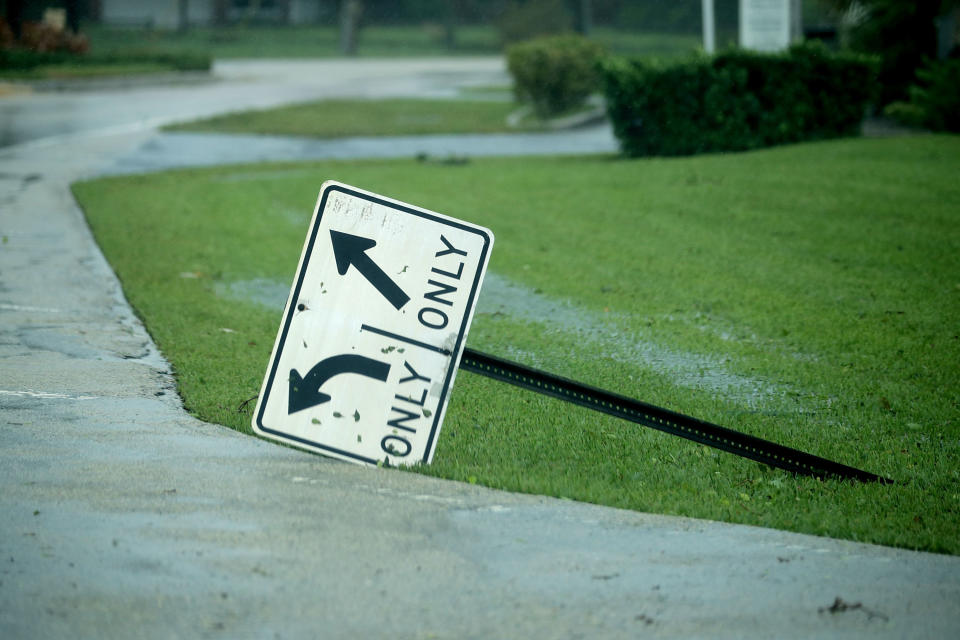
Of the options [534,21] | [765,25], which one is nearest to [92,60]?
[765,25]

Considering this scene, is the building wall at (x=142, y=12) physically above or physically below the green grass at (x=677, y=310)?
above

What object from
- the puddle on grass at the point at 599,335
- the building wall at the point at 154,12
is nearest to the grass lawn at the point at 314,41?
the building wall at the point at 154,12

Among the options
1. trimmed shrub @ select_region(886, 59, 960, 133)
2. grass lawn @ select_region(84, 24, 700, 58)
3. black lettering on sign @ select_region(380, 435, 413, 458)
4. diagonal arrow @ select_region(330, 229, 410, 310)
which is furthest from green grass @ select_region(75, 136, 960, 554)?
grass lawn @ select_region(84, 24, 700, 58)

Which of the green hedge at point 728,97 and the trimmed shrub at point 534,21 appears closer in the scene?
the green hedge at point 728,97

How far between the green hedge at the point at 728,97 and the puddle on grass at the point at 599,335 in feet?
25.8

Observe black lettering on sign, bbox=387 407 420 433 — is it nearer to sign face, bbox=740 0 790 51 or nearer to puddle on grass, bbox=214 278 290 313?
puddle on grass, bbox=214 278 290 313

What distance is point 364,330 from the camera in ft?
15.9

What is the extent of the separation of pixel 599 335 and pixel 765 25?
1437 centimetres

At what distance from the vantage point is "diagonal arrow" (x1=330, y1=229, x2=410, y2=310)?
4859 millimetres

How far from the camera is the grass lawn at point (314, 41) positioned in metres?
58.7

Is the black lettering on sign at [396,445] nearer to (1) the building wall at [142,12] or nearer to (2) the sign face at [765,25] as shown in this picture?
(2) the sign face at [765,25]

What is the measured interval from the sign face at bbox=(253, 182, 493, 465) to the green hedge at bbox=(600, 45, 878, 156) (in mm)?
12497

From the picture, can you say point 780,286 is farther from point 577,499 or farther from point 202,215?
point 202,215

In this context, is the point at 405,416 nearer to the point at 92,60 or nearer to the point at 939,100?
the point at 939,100
